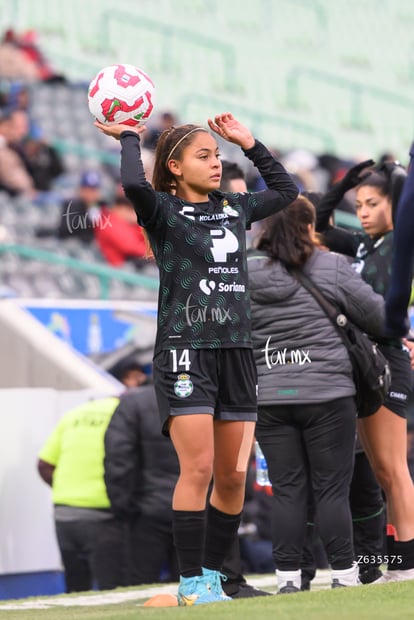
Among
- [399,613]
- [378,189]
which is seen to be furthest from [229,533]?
[378,189]

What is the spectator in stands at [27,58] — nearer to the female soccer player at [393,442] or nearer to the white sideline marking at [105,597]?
the white sideline marking at [105,597]

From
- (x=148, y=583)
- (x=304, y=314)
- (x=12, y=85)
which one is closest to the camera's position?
(x=304, y=314)

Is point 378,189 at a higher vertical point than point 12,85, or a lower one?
lower

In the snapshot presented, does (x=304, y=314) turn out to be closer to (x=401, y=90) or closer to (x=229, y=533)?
(x=229, y=533)

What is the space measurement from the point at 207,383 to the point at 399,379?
4.39ft

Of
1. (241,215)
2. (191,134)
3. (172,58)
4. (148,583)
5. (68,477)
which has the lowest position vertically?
(148,583)

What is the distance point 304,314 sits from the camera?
16.2ft

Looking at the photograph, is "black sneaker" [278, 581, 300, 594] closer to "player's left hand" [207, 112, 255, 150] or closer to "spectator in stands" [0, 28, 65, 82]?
"player's left hand" [207, 112, 255, 150]

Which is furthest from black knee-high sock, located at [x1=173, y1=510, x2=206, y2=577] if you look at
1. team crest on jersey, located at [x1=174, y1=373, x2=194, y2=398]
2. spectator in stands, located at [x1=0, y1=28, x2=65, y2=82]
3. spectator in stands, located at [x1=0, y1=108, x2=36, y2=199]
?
spectator in stands, located at [x1=0, y1=28, x2=65, y2=82]

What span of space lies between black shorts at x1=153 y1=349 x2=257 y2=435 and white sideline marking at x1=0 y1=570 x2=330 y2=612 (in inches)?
63.3

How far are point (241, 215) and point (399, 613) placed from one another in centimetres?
169

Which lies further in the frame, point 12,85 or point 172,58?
point 172,58

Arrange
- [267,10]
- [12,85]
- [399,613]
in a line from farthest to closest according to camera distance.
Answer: [267,10], [12,85], [399,613]

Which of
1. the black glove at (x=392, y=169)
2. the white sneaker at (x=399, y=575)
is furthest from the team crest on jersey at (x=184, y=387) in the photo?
the black glove at (x=392, y=169)
